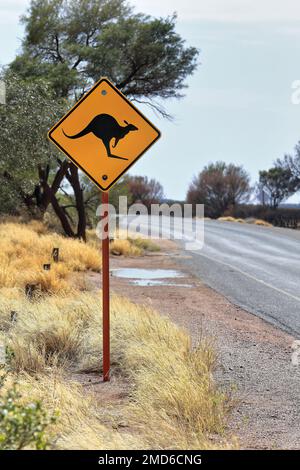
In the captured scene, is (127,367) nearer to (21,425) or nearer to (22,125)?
(21,425)

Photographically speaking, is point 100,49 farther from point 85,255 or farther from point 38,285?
point 38,285

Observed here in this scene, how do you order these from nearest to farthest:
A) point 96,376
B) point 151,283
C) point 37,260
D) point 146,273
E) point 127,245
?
point 96,376 < point 151,283 < point 37,260 < point 146,273 < point 127,245

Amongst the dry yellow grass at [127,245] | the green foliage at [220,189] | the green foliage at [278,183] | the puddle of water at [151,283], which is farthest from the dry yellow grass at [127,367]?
the green foliage at [220,189]

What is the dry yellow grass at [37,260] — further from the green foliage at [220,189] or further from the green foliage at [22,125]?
the green foliage at [220,189]

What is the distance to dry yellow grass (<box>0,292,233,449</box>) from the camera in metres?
4.88

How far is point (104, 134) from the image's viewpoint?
6.91 m

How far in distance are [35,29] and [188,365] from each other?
82.3ft

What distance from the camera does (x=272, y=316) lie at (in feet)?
38.5

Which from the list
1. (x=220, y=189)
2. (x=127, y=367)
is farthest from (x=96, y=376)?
(x=220, y=189)

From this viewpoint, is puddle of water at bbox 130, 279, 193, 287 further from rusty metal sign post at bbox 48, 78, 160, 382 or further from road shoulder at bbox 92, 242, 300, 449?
rusty metal sign post at bbox 48, 78, 160, 382

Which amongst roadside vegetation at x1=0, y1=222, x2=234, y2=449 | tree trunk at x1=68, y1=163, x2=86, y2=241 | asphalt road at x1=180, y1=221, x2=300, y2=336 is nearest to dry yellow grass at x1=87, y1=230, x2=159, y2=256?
tree trunk at x1=68, y1=163, x2=86, y2=241

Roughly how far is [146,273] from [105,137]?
494 inches

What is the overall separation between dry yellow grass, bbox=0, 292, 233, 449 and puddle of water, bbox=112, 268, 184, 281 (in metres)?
7.86
